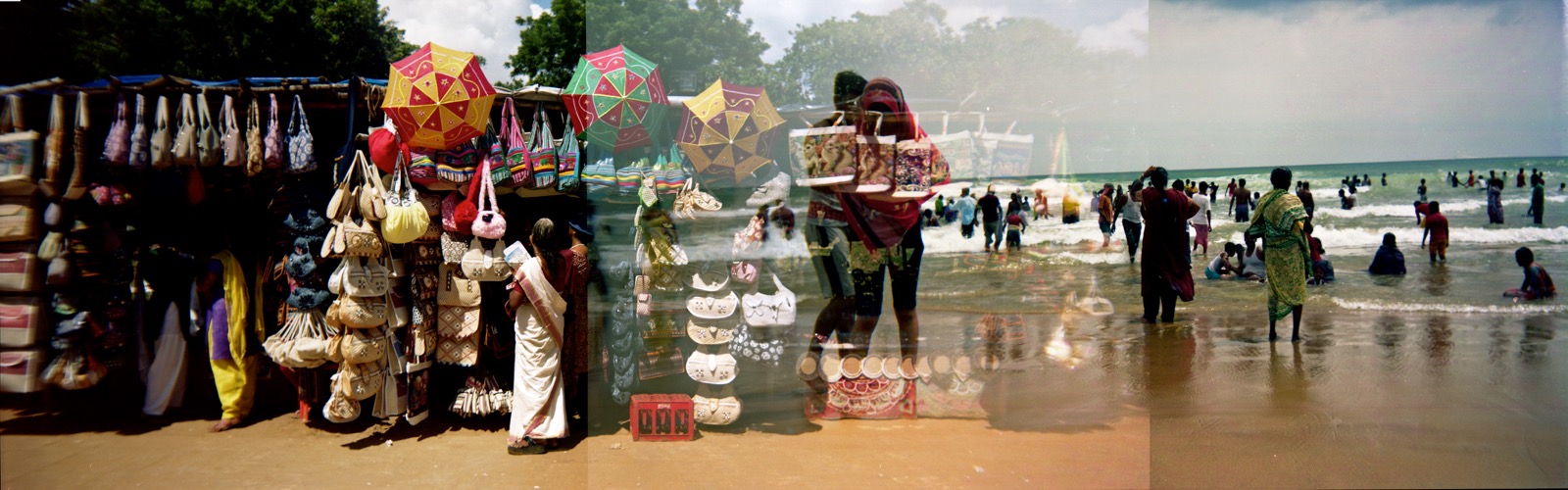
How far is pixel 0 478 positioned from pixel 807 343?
4.33 metres

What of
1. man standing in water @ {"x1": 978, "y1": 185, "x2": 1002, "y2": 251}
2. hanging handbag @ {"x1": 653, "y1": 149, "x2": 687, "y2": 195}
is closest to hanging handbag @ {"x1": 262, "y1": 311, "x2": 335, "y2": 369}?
hanging handbag @ {"x1": 653, "y1": 149, "x2": 687, "y2": 195}

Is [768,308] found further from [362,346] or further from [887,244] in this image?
[362,346]

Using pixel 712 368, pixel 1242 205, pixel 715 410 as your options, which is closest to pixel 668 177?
pixel 712 368

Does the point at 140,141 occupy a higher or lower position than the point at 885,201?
higher

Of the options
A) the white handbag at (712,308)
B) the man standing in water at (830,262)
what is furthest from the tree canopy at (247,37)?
the man standing in water at (830,262)

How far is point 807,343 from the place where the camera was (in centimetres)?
495

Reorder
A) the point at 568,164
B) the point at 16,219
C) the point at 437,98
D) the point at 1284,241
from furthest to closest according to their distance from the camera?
the point at 1284,241, the point at 568,164, the point at 437,98, the point at 16,219

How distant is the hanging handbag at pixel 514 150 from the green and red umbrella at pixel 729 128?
90 cm

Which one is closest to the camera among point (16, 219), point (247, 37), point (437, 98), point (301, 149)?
point (16, 219)

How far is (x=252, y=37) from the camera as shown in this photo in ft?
40.2

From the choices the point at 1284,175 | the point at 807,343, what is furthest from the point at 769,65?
the point at 1284,175

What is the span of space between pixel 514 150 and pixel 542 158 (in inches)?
6.7

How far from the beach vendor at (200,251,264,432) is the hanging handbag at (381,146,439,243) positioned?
1337mm

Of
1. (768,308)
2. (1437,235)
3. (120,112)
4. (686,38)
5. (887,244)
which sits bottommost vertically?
(768,308)
